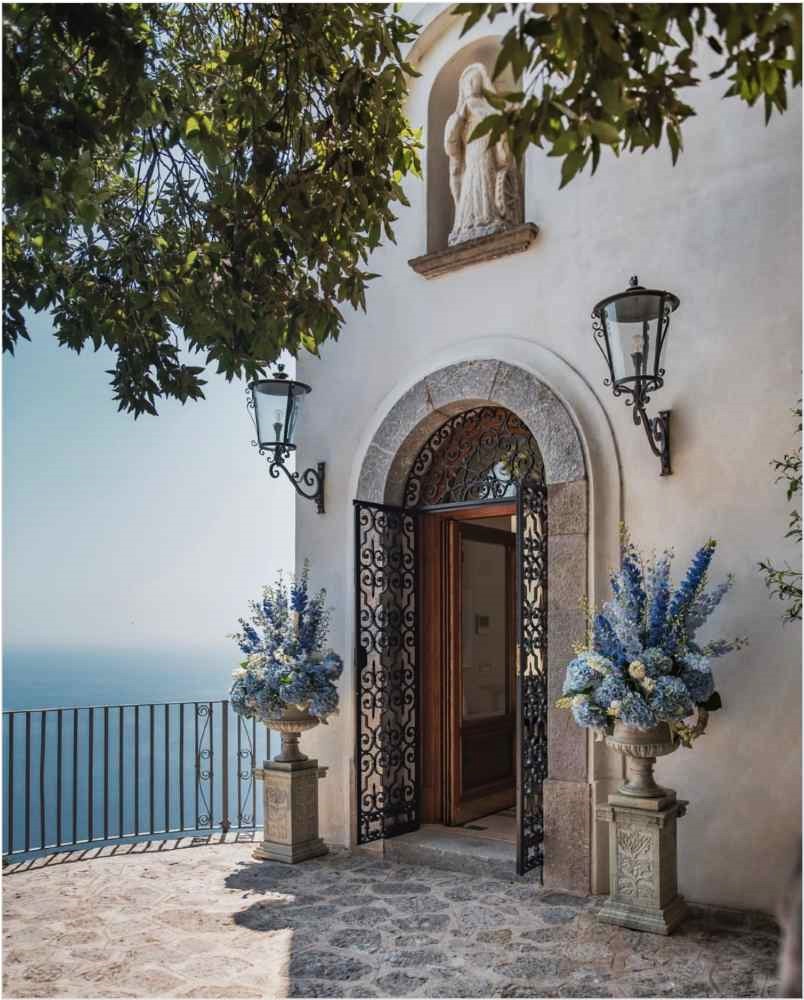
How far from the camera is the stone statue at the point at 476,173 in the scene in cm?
556

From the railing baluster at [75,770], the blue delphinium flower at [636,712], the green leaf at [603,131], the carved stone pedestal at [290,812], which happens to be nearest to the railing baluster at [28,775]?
the railing baluster at [75,770]

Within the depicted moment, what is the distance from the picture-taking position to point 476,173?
5664 mm

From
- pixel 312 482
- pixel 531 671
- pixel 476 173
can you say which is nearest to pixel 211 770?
pixel 312 482

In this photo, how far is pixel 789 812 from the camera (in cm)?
417

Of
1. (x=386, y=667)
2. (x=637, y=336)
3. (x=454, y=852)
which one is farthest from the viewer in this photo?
(x=386, y=667)

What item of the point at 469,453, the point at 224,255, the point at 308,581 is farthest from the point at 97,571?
the point at 224,255

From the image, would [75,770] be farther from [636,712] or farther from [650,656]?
[650,656]

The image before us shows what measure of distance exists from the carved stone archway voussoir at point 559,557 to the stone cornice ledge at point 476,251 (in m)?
0.66

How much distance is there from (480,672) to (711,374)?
3.02 metres

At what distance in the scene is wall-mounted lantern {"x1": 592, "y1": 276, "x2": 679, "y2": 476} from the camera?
4371mm

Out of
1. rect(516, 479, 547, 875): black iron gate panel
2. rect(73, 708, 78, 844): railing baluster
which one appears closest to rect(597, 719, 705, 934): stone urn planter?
rect(516, 479, 547, 875): black iron gate panel

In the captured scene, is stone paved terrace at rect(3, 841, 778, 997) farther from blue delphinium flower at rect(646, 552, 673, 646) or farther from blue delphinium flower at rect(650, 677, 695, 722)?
blue delphinium flower at rect(646, 552, 673, 646)

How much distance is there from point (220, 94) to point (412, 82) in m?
2.73

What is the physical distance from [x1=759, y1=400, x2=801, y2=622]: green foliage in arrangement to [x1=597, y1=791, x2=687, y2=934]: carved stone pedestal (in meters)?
1.07
